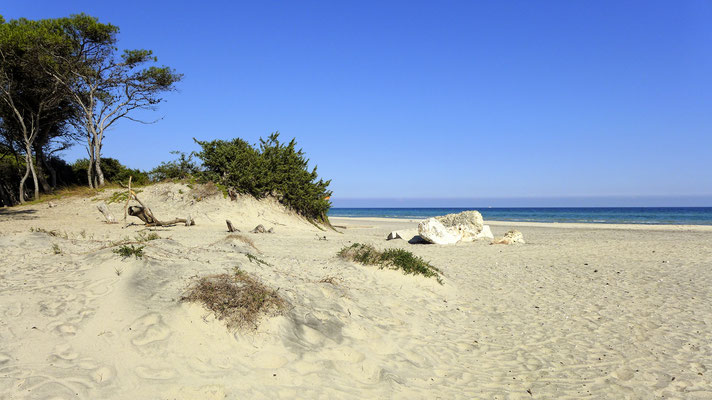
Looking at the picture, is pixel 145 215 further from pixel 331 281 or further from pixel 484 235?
pixel 484 235

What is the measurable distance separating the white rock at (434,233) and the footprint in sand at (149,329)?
13.1 metres

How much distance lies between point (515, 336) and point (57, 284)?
6.84 meters

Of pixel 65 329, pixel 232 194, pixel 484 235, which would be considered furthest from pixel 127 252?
pixel 232 194

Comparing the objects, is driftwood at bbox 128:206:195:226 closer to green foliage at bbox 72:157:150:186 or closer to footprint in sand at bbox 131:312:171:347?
footprint in sand at bbox 131:312:171:347

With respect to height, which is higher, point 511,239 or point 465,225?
point 465,225

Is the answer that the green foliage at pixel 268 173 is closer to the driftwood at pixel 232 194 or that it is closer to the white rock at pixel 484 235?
the driftwood at pixel 232 194

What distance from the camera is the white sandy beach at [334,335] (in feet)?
13.5

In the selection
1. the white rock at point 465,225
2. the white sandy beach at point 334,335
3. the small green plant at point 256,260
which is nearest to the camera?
the white sandy beach at point 334,335

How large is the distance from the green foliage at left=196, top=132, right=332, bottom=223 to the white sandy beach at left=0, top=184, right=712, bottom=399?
13.2 metres

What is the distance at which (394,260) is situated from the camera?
9.66m

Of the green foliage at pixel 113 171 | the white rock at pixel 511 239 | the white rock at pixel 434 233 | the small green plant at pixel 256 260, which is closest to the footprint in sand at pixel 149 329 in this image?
the small green plant at pixel 256 260

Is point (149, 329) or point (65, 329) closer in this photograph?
point (65, 329)

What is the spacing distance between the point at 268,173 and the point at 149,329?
18779 millimetres

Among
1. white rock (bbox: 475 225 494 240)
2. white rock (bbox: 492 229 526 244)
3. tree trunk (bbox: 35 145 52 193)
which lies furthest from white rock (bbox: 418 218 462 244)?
tree trunk (bbox: 35 145 52 193)
